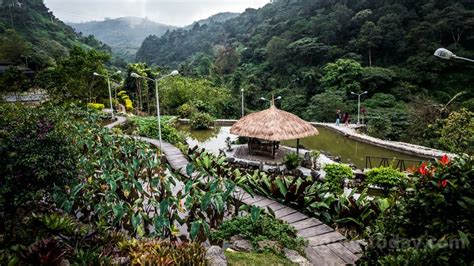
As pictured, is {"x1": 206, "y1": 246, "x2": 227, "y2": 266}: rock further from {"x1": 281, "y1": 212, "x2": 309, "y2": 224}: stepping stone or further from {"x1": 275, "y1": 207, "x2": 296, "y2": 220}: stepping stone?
{"x1": 275, "y1": 207, "x2": 296, "y2": 220}: stepping stone

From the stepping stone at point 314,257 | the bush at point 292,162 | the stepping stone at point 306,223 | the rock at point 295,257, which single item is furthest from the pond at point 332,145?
the rock at point 295,257

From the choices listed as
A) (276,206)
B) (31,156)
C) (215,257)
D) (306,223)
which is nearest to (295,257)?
(215,257)

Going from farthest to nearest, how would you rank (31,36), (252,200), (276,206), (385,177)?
(31,36)
(385,177)
(252,200)
(276,206)

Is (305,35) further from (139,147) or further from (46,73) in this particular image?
(139,147)

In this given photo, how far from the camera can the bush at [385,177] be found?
9062mm

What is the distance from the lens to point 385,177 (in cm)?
911

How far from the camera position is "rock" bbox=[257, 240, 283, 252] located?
4575 millimetres

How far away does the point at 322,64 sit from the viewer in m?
35.5

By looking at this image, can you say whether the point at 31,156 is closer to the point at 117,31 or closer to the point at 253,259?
the point at 253,259

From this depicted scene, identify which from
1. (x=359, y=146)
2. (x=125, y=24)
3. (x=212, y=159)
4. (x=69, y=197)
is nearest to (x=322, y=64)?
(x=359, y=146)

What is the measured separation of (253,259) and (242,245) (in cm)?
58

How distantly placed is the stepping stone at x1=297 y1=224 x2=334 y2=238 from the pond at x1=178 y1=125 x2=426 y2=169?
7.80m

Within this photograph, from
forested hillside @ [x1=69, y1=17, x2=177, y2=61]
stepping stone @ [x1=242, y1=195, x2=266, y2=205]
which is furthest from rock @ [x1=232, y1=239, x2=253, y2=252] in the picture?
forested hillside @ [x1=69, y1=17, x2=177, y2=61]

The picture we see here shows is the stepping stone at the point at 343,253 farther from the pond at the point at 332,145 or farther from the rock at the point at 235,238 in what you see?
the pond at the point at 332,145
